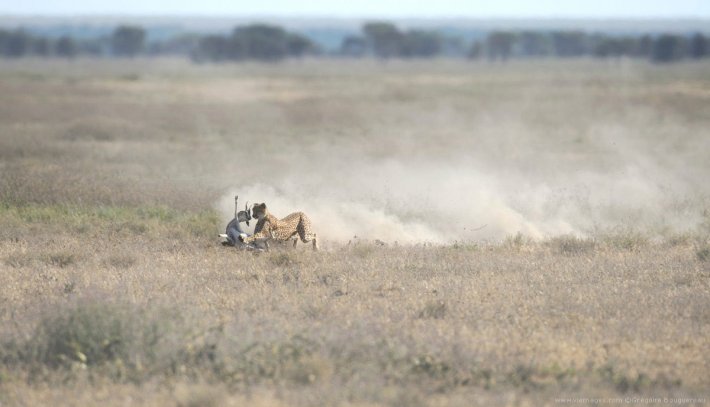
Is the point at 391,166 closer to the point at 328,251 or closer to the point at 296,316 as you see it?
the point at 328,251

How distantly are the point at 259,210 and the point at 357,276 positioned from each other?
1884 mm

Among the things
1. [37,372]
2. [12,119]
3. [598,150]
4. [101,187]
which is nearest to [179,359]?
[37,372]

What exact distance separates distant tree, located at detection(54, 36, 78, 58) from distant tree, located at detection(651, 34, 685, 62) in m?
98.6

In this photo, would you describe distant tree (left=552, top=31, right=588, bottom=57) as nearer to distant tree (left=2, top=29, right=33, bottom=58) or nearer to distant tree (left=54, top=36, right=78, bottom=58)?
distant tree (left=54, top=36, right=78, bottom=58)

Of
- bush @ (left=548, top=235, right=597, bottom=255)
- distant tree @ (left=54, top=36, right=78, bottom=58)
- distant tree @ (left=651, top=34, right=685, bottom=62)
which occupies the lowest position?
distant tree @ (left=54, top=36, right=78, bottom=58)

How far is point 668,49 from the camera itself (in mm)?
134250

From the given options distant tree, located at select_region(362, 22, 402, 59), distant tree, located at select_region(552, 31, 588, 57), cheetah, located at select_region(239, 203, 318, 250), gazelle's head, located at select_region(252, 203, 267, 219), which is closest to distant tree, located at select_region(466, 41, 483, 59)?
distant tree, located at select_region(362, 22, 402, 59)

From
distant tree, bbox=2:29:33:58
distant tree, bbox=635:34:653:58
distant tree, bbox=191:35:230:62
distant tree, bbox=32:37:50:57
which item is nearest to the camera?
distant tree, bbox=635:34:653:58

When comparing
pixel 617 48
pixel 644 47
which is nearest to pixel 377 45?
pixel 617 48

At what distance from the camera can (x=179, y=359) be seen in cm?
791

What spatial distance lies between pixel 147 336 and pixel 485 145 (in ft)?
69.5

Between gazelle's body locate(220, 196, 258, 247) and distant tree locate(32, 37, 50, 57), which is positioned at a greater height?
gazelle's body locate(220, 196, 258, 247)

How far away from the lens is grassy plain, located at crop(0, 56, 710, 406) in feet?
25.1

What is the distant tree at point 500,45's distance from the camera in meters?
182
